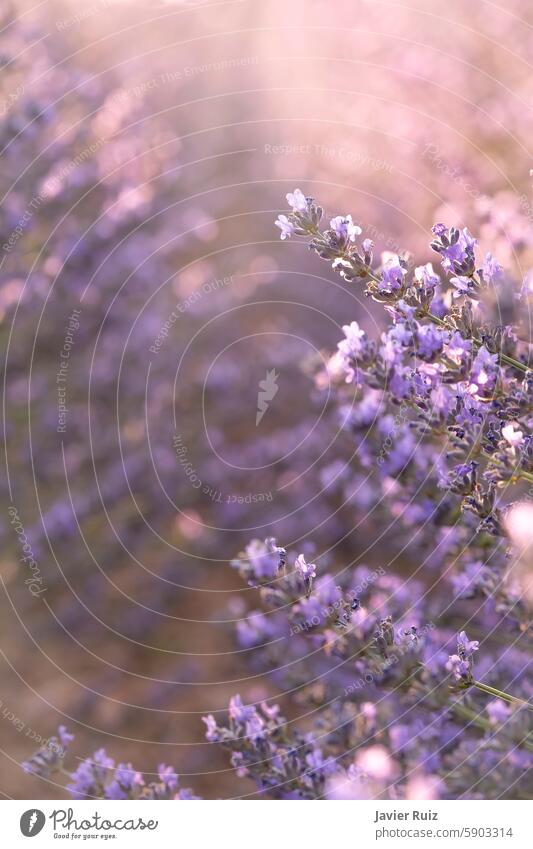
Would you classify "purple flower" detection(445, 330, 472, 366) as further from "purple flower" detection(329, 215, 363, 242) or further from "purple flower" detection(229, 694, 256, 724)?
"purple flower" detection(229, 694, 256, 724)

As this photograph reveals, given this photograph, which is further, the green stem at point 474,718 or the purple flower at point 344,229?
the green stem at point 474,718

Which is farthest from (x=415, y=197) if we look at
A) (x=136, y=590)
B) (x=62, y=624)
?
(x=62, y=624)

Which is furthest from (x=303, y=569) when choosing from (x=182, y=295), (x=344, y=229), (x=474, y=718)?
(x=182, y=295)

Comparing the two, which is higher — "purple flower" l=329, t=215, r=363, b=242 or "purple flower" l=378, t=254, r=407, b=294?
"purple flower" l=329, t=215, r=363, b=242

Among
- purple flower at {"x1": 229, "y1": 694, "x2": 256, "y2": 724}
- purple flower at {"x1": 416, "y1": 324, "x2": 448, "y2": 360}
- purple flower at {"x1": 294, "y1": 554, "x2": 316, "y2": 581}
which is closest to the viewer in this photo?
purple flower at {"x1": 416, "y1": 324, "x2": 448, "y2": 360}

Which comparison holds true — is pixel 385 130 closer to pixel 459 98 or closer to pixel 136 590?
pixel 459 98

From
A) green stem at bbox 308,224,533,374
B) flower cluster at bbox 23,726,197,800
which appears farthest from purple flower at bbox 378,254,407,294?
flower cluster at bbox 23,726,197,800

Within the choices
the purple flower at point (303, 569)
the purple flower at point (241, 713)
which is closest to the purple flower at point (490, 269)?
the purple flower at point (303, 569)

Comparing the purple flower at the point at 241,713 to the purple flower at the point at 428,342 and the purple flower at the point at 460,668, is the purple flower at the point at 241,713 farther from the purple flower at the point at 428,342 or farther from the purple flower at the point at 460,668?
the purple flower at the point at 428,342
